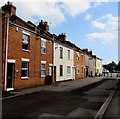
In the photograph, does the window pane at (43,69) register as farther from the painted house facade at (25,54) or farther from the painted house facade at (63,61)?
the painted house facade at (63,61)

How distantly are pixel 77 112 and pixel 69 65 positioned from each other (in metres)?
22.2

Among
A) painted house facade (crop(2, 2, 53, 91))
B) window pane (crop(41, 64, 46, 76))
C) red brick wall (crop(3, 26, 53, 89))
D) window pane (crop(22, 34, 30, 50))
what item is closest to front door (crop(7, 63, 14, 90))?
painted house facade (crop(2, 2, 53, 91))

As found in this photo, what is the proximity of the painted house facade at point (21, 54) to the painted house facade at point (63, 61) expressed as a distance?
109 inches

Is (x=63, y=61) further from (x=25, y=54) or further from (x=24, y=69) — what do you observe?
(x=24, y=69)

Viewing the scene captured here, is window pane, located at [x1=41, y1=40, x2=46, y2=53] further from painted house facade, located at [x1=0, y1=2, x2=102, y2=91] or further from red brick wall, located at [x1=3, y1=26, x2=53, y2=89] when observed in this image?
red brick wall, located at [x1=3, y1=26, x2=53, y2=89]

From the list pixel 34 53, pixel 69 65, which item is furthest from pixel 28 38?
pixel 69 65

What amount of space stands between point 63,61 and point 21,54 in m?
11.7

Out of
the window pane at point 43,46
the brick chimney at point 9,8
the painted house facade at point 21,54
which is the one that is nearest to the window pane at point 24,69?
the painted house facade at point 21,54

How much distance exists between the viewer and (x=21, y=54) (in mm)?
16047

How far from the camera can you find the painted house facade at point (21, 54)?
1415 cm

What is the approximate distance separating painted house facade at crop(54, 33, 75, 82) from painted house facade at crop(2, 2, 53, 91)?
9.07ft

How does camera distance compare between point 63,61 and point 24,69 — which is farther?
point 63,61

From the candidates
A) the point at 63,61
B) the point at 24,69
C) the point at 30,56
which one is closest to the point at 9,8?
the point at 30,56

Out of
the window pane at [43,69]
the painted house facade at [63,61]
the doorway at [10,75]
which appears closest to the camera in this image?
the doorway at [10,75]
